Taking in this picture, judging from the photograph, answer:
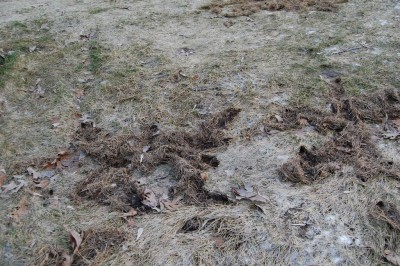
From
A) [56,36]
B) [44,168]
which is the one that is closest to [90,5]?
[56,36]

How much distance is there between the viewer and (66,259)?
253cm

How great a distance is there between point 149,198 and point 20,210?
0.96 meters

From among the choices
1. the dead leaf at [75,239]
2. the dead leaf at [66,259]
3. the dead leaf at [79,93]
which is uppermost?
the dead leaf at [79,93]

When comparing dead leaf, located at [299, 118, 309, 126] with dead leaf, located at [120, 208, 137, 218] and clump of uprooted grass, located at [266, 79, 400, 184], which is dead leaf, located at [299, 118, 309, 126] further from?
dead leaf, located at [120, 208, 137, 218]

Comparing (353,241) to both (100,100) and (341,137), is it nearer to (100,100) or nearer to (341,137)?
(341,137)

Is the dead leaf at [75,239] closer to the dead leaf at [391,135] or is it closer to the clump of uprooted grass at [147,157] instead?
the clump of uprooted grass at [147,157]

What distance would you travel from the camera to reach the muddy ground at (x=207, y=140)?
2.61m

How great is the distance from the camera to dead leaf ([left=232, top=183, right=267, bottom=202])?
2.87m

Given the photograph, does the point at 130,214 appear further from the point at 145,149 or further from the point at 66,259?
the point at 145,149

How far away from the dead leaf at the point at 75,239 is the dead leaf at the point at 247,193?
3.78ft

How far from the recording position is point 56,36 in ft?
19.3

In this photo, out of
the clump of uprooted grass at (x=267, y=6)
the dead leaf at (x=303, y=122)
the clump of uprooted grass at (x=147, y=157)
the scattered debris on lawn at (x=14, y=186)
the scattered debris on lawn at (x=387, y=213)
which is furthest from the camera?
the clump of uprooted grass at (x=267, y=6)

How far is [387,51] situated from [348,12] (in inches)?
54.7

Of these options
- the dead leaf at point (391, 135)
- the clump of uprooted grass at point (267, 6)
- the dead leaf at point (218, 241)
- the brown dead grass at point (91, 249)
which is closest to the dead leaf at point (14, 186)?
the brown dead grass at point (91, 249)
